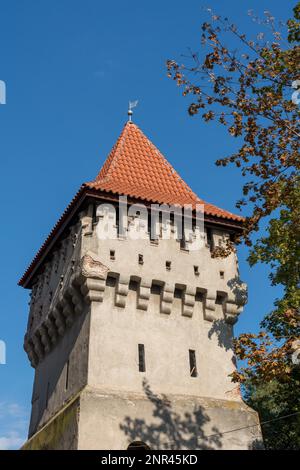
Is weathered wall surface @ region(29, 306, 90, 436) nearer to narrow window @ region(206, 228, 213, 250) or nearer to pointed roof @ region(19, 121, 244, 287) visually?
pointed roof @ region(19, 121, 244, 287)

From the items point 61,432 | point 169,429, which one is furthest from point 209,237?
point 61,432

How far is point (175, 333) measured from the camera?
15758mm

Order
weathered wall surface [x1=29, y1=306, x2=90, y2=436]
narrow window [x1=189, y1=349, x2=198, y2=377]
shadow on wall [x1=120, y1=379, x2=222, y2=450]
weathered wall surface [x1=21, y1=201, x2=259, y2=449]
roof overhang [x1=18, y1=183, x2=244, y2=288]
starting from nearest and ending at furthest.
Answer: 1. shadow on wall [x1=120, y1=379, x2=222, y2=450]
2. weathered wall surface [x1=21, y1=201, x2=259, y2=449]
3. weathered wall surface [x1=29, y1=306, x2=90, y2=436]
4. narrow window [x1=189, y1=349, x2=198, y2=377]
5. roof overhang [x1=18, y1=183, x2=244, y2=288]

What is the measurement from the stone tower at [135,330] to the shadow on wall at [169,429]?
0.03 meters

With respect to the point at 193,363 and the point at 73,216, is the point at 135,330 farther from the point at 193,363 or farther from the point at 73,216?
the point at 73,216

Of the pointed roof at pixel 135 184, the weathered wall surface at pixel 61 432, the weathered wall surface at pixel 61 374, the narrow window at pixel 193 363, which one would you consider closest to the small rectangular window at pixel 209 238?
the pointed roof at pixel 135 184

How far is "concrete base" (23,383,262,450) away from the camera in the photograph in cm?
1334

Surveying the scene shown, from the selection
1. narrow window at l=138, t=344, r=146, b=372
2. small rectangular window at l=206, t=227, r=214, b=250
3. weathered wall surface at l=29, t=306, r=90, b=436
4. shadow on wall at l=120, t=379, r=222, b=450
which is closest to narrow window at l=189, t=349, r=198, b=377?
shadow on wall at l=120, t=379, r=222, b=450

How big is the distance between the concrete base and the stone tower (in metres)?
0.03

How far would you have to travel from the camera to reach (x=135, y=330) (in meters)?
15.3

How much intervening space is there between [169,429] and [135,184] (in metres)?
7.40

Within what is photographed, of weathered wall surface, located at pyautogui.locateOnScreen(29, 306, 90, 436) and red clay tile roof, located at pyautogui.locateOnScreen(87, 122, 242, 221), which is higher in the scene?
red clay tile roof, located at pyautogui.locateOnScreen(87, 122, 242, 221)

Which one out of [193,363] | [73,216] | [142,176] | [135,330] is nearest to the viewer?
[135,330]

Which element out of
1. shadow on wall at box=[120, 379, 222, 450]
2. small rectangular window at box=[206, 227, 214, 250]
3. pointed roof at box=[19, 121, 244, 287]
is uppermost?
pointed roof at box=[19, 121, 244, 287]
